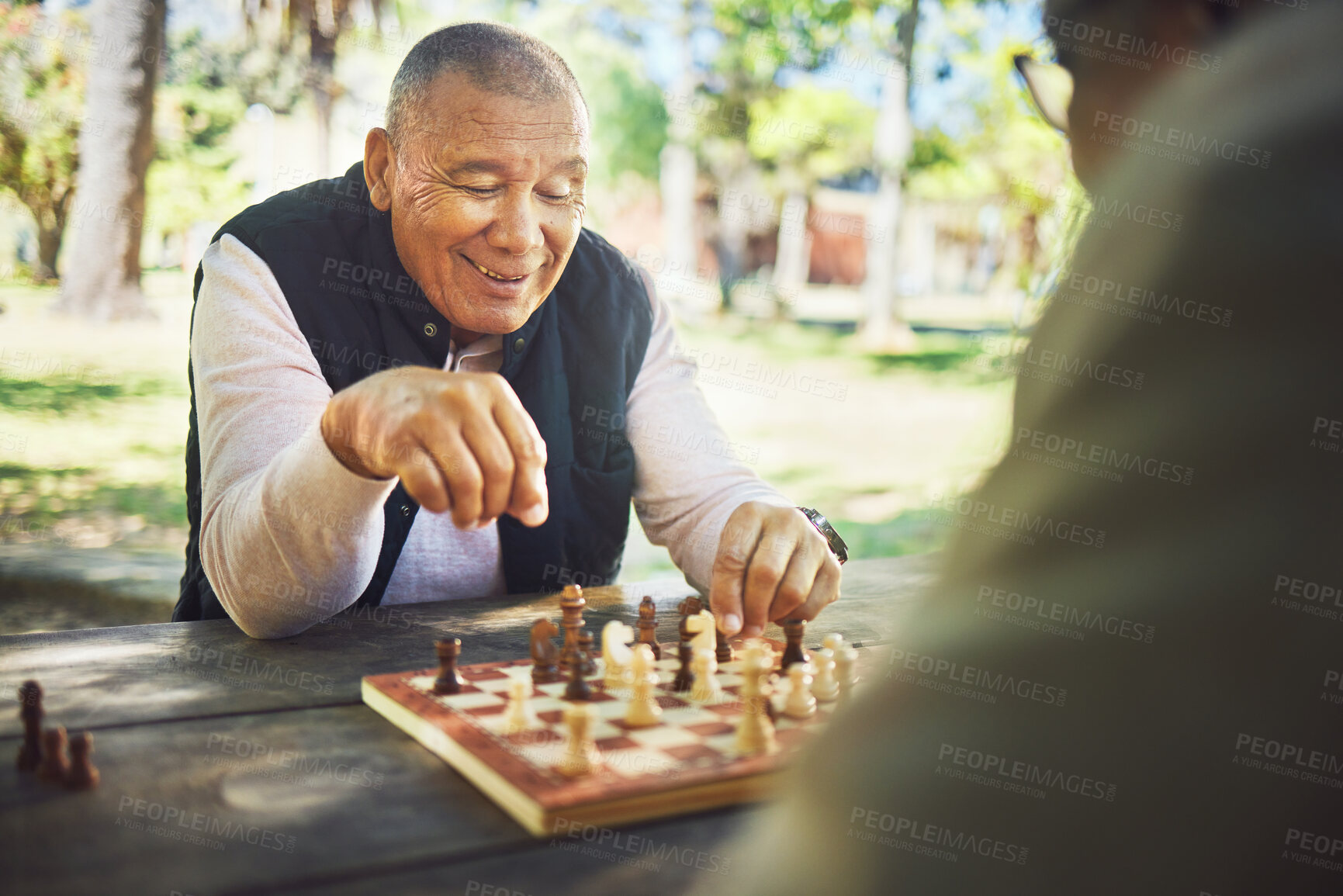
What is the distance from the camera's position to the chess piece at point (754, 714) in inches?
50.7

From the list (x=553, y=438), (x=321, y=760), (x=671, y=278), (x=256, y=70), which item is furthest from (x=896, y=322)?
(x=321, y=760)

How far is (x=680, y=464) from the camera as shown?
2471 millimetres

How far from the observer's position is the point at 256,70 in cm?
997

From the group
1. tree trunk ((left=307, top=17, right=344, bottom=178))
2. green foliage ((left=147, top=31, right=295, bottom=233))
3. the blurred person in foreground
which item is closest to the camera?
the blurred person in foreground

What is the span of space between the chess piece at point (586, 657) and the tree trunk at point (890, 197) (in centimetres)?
1085

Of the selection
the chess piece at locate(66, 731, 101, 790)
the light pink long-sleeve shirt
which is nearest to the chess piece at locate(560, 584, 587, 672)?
the light pink long-sleeve shirt

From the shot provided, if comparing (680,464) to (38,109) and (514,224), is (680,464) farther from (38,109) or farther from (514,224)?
(38,109)

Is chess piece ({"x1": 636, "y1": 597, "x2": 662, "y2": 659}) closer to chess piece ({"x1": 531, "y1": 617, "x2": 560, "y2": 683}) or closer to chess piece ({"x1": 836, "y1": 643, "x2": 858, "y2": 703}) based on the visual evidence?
chess piece ({"x1": 531, "y1": 617, "x2": 560, "y2": 683})

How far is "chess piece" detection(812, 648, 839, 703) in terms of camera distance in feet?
5.14

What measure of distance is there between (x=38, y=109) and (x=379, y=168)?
831 centimetres

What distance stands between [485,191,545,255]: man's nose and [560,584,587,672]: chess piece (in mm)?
756

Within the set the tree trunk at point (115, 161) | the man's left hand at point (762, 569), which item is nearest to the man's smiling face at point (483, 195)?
the man's left hand at point (762, 569)

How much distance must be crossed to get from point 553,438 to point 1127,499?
1783mm

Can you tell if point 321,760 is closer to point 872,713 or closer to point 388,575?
point 872,713
